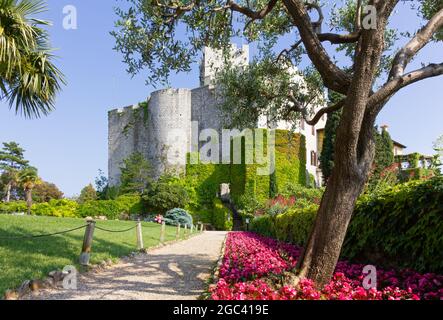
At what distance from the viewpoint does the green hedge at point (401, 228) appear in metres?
4.82

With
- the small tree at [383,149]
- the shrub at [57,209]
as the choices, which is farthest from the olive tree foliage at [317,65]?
the shrub at [57,209]

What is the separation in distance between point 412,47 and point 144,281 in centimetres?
551

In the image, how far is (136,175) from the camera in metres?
37.3

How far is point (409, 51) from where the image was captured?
17.4 ft

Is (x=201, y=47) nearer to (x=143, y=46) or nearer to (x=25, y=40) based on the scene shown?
(x=143, y=46)

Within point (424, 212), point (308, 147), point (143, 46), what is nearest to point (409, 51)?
point (424, 212)

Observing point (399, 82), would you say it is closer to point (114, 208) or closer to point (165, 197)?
point (165, 197)

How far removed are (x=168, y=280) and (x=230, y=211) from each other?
25.7m

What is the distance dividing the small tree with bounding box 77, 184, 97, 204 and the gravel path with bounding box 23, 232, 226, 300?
3840 centimetres

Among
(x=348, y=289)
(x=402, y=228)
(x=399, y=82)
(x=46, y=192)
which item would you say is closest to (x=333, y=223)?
(x=348, y=289)

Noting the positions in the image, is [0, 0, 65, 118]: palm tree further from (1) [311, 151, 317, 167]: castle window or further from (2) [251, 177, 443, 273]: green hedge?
(1) [311, 151, 317, 167]: castle window

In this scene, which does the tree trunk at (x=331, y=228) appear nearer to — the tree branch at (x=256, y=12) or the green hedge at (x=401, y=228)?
the green hedge at (x=401, y=228)

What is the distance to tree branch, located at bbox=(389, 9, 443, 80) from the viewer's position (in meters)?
5.23

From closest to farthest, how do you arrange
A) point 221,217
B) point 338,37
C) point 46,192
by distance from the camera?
point 338,37 → point 221,217 → point 46,192
